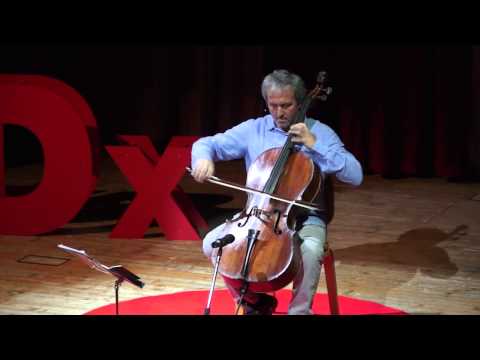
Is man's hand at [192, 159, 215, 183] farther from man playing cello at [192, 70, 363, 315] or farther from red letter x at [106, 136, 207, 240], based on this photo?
red letter x at [106, 136, 207, 240]

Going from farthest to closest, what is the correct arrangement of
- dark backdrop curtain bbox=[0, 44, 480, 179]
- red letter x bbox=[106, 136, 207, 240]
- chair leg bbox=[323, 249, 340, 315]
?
dark backdrop curtain bbox=[0, 44, 480, 179]
red letter x bbox=[106, 136, 207, 240]
chair leg bbox=[323, 249, 340, 315]

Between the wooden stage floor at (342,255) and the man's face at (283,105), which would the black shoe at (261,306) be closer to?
the man's face at (283,105)

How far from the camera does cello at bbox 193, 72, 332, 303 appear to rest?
299 centimetres

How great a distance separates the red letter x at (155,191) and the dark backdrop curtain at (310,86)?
292 centimetres

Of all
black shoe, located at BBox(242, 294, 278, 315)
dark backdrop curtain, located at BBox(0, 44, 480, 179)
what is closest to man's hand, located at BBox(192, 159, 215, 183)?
black shoe, located at BBox(242, 294, 278, 315)

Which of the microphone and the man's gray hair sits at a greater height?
the man's gray hair

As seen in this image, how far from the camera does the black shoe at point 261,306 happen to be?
10.4 ft

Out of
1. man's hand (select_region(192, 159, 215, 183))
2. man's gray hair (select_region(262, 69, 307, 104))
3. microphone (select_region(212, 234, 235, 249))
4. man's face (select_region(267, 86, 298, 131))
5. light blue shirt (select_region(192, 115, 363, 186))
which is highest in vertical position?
man's gray hair (select_region(262, 69, 307, 104))

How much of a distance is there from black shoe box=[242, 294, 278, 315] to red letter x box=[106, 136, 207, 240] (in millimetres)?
2128

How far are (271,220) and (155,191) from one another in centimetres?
227

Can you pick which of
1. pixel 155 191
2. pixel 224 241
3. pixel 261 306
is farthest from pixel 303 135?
pixel 155 191

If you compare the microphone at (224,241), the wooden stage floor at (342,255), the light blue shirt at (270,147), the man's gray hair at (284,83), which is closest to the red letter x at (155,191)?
the wooden stage floor at (342,255)

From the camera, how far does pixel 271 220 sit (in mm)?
3117

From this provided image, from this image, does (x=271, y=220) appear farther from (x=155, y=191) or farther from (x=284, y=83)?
(x=155, y=191)
